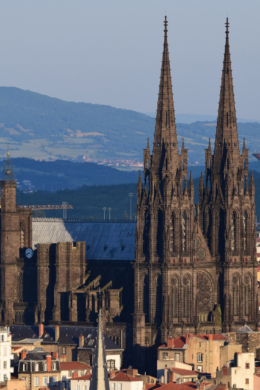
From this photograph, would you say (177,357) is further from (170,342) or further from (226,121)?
(226,121)

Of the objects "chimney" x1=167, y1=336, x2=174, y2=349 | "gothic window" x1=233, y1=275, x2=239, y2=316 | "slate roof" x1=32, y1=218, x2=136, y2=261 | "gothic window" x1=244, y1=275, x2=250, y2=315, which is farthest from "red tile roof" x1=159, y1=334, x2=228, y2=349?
"slate roof" x1=32, y1=218, x2=136, y2=261

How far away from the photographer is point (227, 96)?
6821 inches

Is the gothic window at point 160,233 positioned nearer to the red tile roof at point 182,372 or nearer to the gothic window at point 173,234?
the gothic window at point 173,234

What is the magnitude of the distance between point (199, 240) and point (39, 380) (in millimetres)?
37971

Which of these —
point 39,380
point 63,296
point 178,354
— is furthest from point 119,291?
point 39,380

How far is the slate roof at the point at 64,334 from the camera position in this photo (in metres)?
159

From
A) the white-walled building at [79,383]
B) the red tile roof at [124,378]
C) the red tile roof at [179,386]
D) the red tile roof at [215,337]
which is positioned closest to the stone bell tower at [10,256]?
the red tile roof at [215,337]

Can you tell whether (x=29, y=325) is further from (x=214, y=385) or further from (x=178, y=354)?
(x=214, y=385)

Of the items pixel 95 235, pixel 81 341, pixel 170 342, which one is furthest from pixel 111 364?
pixel 95 235

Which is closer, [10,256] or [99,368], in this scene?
[99,368]

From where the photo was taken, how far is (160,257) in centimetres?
16638

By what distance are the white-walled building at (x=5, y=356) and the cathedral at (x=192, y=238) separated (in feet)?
72.1

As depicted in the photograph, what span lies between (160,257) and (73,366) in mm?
24050

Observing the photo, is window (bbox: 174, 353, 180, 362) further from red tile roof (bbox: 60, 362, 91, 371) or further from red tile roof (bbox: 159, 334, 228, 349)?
red tile roof (bbox: 60, 362, 91, 371)
